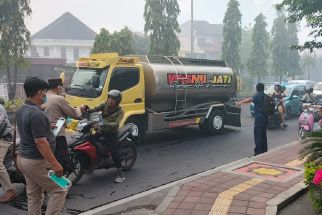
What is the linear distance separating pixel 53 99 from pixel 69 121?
2.95 m

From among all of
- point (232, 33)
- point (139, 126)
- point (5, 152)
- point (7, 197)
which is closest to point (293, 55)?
point (232, 33)

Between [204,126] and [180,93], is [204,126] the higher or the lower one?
the lower one

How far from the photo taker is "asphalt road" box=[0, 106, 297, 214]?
6191mm

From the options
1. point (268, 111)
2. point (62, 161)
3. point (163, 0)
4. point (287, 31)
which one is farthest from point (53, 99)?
point (287, 31)

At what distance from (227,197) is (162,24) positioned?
21568mm

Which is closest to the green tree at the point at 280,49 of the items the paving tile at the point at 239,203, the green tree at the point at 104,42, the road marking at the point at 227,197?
the green tree at the point at 104,42

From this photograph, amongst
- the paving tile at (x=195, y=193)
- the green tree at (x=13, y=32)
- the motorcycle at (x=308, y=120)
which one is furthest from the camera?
the green tree at (x=13, y=32)

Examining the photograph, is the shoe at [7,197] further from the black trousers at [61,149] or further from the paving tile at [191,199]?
the paving tile at [191,199]

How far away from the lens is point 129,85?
10.1 meters

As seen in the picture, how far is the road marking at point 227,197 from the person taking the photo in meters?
5.01

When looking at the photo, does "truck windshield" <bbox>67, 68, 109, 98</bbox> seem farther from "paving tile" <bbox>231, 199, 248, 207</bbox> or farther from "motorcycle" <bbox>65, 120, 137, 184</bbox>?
"paving tile" <bbox>231, 199, 248, 207</bbox>

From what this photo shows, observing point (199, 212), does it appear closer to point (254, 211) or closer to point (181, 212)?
point (181, 212)

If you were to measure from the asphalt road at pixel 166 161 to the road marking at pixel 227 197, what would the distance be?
1.65 meters

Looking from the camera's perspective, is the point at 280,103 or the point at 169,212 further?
the point at 280,103
